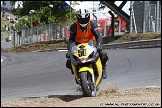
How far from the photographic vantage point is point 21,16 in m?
58.5

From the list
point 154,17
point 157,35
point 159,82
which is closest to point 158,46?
point 157,35


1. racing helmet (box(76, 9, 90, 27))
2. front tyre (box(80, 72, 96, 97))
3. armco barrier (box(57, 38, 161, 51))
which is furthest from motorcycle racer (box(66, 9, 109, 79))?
armco barrier (box(57, 38, 161, 51))

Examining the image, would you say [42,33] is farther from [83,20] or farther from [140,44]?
[83,20]

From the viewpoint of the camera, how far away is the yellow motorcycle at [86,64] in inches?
A: 339

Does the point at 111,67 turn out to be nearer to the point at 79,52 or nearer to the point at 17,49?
the point at 79,52

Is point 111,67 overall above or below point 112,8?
below

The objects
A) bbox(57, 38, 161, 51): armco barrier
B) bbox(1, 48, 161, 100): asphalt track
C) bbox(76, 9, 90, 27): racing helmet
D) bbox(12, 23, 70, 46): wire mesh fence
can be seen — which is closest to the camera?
bbox(76, 9, 90, 27): racing helmet

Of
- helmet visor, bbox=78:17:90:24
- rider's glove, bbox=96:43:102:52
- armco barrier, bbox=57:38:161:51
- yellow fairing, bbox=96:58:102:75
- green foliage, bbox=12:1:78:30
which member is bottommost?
armco barrier, bbox=57:38:161:51

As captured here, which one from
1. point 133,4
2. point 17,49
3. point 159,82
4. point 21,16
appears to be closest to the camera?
point 159,82

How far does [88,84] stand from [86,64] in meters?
0.40

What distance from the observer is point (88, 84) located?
8789 millimetres

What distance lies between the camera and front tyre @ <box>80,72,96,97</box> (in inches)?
337

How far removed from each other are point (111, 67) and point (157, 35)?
48.2ft

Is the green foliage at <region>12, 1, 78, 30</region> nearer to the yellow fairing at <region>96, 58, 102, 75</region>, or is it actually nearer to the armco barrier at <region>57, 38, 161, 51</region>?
the armco barrier at <region>57, 38, 161, 51</region>
